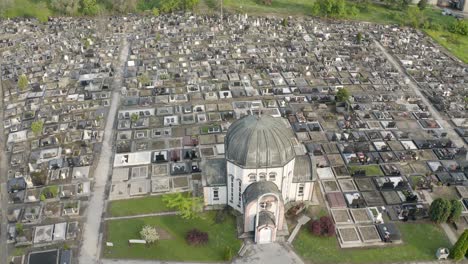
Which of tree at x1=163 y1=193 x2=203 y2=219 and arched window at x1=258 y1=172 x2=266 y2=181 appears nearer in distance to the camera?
arched window at x1=258 y1=172 x2=266 y2=181

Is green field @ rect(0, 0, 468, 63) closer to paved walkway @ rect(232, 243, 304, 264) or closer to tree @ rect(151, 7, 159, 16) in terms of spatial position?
tree @ rect(151, 7, 159, 16)

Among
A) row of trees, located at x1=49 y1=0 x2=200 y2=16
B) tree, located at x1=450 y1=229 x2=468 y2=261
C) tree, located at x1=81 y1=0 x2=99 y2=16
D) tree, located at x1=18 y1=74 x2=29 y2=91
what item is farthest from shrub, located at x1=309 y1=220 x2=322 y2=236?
tree, located at x1=81 y1=0 x2=99 y2=16

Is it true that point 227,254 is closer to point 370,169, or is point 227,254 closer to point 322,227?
point 322,227

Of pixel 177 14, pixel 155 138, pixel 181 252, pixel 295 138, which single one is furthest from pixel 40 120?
pixel 177 14

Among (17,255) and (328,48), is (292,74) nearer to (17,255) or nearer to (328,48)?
(328,48)

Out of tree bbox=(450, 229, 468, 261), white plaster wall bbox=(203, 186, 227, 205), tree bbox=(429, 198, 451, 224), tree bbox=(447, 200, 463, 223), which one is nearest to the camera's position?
tree bbox=(450, 229, 468, 261)

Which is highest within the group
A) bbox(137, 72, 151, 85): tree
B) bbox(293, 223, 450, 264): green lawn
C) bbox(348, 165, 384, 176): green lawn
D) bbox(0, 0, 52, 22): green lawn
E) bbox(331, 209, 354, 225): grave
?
bbox(0, 0, 52, 22): green lawn
